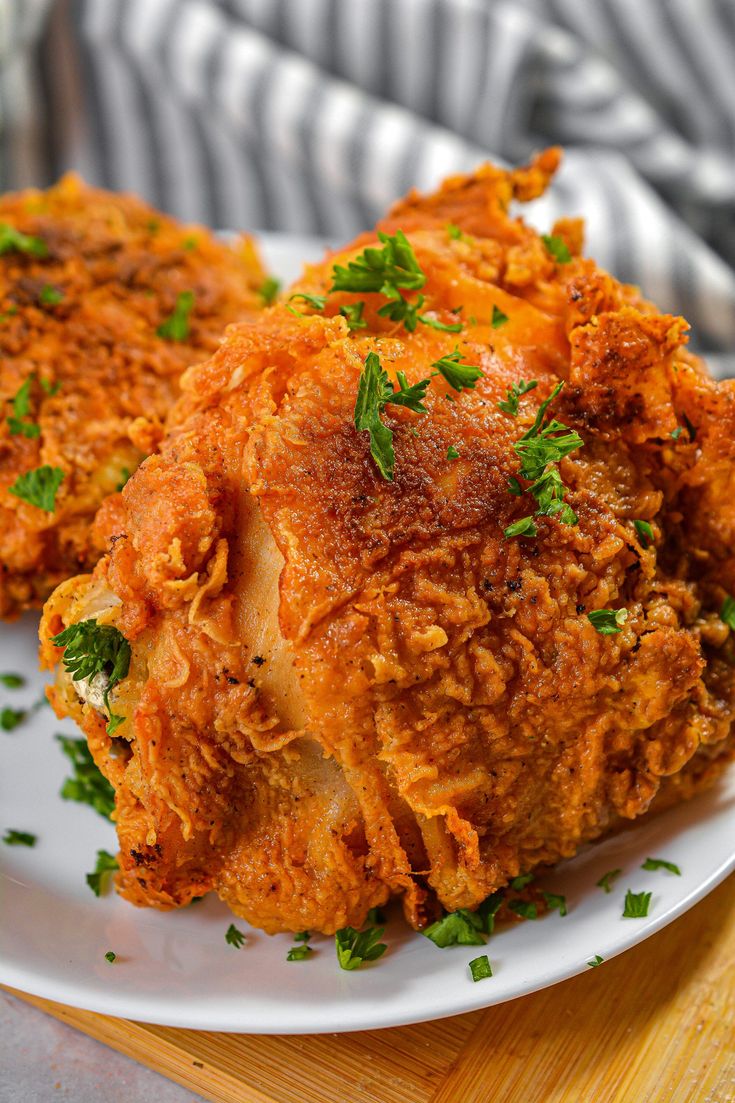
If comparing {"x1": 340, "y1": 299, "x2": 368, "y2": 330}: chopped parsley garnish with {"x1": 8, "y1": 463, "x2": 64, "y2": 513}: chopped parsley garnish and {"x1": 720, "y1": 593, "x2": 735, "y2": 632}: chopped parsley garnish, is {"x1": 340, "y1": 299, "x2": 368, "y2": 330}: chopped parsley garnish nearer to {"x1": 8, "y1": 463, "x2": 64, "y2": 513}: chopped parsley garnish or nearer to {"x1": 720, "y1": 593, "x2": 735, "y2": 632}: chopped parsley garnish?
{"x1": 8, "y1": 463, "x2": 64, "y2": 513}: chopped parsley garnish

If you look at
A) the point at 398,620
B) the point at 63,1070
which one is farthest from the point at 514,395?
the point at 63,1070

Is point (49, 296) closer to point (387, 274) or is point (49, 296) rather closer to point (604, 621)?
point (387, 274)

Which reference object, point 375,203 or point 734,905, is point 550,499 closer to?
point 734,905

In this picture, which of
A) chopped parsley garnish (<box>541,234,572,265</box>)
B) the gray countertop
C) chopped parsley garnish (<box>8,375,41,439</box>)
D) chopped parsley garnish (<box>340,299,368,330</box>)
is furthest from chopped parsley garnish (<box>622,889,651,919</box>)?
chopped parsley garnish (<box>8,375,41,439</box>)

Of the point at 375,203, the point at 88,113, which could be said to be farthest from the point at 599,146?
the point at 88,113

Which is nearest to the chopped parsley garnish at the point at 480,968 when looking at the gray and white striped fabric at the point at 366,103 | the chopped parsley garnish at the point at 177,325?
the chopped parsley garnish at the point at 177,325

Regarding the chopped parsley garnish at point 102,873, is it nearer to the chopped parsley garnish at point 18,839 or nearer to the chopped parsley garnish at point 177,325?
the chopped parsley garnish at point 18,839

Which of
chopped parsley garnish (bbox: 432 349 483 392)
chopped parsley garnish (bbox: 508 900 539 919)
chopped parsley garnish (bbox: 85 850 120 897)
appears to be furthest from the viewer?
chopped parsley garnish (bbox: 85 850 120 897)
